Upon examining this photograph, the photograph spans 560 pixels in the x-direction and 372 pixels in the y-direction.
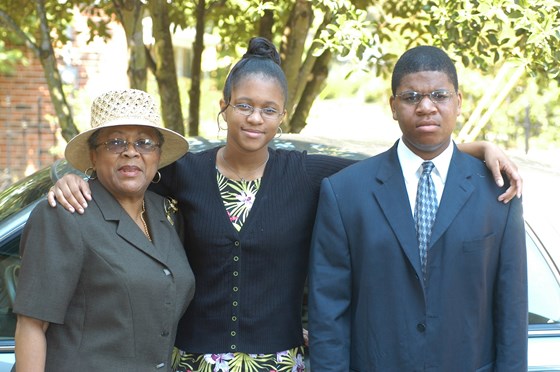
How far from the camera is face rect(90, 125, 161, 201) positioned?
110 inches

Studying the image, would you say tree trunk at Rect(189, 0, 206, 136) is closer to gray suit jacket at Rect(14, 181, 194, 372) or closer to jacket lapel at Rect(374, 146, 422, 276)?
jacket lapel at Rect(374, 146, 422, 276)

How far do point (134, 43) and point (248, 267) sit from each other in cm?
323

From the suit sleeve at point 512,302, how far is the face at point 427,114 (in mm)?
368

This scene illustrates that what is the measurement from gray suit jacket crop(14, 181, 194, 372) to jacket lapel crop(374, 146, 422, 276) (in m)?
0.77

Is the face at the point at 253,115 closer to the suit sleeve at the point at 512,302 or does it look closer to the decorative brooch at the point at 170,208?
the decorative brooch at the point at 170,208

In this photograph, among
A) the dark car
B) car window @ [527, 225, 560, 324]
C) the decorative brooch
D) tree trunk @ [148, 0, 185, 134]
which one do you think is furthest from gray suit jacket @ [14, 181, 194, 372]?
tree trunk @ [148, 0, 185, 134]

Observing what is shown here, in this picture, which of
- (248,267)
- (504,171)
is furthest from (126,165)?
(504,171)

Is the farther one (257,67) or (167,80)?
(167,80)

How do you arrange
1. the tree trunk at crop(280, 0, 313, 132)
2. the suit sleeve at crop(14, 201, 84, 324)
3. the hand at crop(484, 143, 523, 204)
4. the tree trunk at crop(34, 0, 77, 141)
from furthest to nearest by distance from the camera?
the tree trunk at crop(280, 0, 313, 132), the tree trunk at crop(34, 0, 77, 141), the hand at crop(484, 143, 523, 204), the suit sleeve at crop(14, 201, 84, 324)

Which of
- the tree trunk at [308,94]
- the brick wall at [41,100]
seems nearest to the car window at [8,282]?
the tree trunk at [308,94]

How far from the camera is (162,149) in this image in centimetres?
304

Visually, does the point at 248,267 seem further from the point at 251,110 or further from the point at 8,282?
the point at 8,282

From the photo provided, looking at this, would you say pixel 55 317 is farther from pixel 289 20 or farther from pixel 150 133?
pixel 289 20

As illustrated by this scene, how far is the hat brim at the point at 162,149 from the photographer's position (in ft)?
9.51
